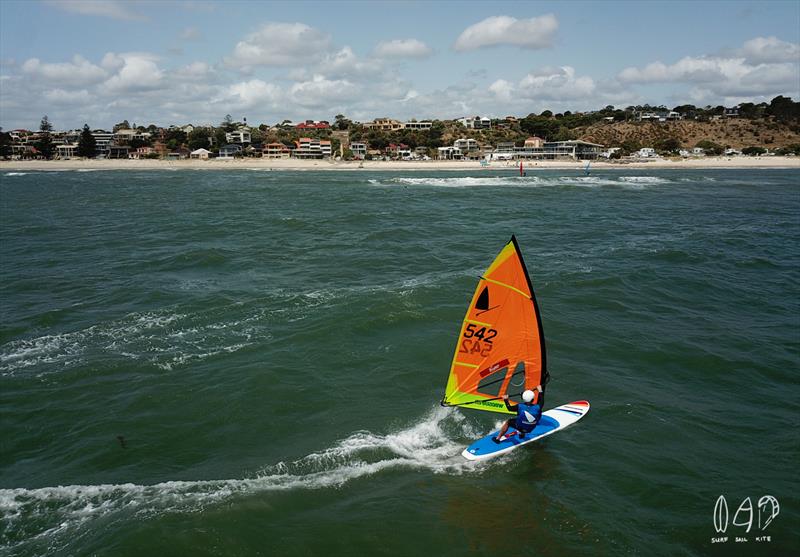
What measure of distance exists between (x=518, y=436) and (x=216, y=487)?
7.72m

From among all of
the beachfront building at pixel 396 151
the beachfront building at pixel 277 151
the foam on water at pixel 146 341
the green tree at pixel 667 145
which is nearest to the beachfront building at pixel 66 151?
the beachfront building at pixel 277 151

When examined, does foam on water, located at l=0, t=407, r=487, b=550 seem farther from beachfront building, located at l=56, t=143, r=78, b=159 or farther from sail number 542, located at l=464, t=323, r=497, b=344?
beachfront building, located at l=56, t=143, r=78, b=159

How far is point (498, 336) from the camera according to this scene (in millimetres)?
13383

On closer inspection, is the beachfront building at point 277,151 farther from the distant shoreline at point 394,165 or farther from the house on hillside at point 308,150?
the distant shoreline at point 394,165

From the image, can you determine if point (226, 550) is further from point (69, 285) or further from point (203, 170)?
point (203, 170)

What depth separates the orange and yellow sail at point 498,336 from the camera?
12.7 metres

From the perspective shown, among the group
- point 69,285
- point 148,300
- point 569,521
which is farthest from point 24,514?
point 69,285

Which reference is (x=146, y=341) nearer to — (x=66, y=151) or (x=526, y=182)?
(x=526, y=182)

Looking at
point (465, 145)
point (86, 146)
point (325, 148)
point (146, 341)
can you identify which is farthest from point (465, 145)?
point (146, 341)

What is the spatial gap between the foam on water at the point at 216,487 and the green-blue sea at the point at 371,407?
0.06m

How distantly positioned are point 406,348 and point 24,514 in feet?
41.7

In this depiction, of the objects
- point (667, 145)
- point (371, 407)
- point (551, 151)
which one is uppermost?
point (667, 145)

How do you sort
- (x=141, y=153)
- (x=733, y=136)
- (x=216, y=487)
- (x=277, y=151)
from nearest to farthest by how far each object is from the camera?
(x=216, y=487), (x=277, y=151), (x=141, y=153), (x=733, y=136)

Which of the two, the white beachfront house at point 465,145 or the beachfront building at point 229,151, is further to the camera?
the white beachfront house at point 465,145
